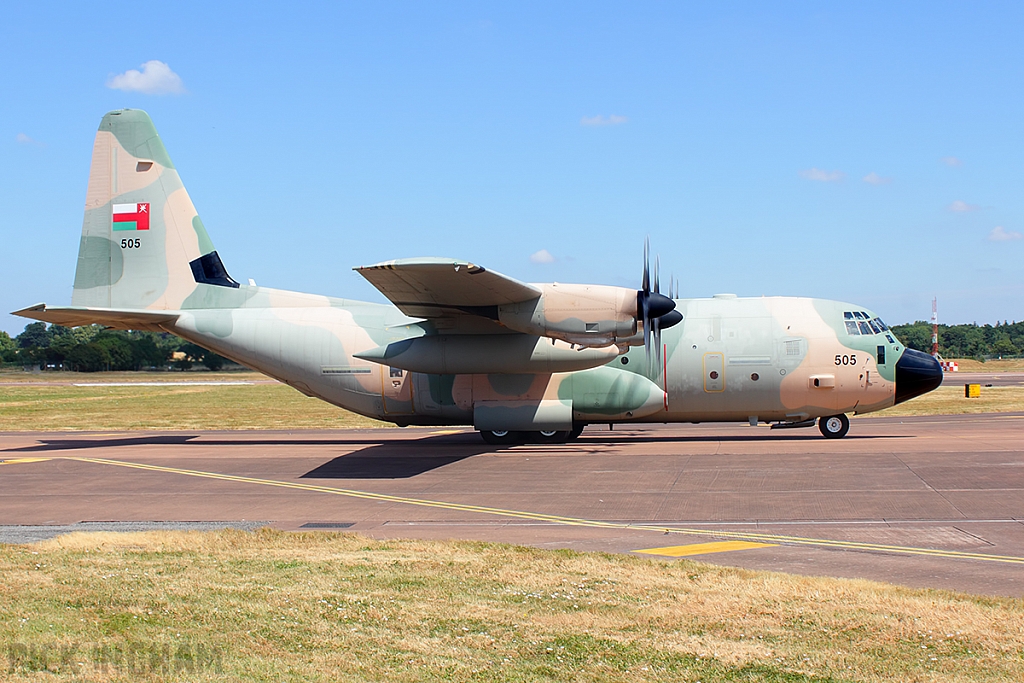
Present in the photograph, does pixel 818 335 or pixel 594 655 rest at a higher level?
pixel 818 335

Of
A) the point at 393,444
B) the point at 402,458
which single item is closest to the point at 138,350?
the point at 393,444

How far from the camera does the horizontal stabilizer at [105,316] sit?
23.6m

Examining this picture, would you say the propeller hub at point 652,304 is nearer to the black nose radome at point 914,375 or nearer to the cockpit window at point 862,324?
the cockpit window at point 862,324

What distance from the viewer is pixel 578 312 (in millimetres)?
20547

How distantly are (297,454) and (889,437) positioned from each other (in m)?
16.4

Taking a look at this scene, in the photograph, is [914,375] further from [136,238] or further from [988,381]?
[988,381]

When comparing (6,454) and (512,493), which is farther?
(6,454)

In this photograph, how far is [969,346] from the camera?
153 metres

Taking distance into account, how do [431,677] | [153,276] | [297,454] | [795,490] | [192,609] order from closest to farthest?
1. [431,677]
2. [192,609]
3. [795,490]
4. [297,454]
5. [153,276]

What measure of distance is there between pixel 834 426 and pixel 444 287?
40.8 feet

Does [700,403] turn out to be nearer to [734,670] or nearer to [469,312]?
[469,312]

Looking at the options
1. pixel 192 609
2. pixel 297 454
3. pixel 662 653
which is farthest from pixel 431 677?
pixel 297 454

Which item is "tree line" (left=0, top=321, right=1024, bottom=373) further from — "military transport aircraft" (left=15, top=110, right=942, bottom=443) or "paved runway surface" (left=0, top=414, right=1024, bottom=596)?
"paved runway surface" (left=0, top=414, right=1024, bottom=596)

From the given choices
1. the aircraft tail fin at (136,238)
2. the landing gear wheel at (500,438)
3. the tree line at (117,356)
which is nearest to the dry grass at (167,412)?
the aircraft tail fin at (136,238)
